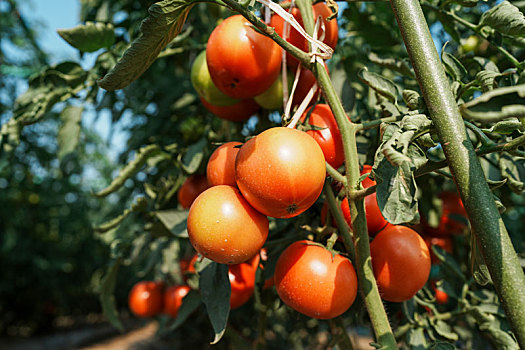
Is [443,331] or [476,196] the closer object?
[476,196]

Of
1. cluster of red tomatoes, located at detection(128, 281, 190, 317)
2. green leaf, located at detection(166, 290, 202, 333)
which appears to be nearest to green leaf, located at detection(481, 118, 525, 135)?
green leaf, located at detection(166, 290, 202, 333)

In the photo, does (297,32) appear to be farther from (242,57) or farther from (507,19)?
(507,19)

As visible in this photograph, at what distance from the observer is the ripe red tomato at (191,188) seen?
2.74 feet

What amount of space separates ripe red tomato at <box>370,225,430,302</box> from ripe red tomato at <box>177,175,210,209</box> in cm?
40

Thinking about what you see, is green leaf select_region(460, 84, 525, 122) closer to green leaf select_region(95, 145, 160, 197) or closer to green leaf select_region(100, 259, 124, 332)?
green leaf select_region(95, 145, 160, 197)

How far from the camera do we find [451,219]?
1022mm

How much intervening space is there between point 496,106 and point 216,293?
0.49m

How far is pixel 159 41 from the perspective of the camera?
20.3 inches

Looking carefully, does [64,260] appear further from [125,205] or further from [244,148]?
[244,148]

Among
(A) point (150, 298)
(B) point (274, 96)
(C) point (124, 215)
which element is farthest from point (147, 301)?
(B) point (274, 96)

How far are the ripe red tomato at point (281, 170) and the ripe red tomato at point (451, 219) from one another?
0.60 meters

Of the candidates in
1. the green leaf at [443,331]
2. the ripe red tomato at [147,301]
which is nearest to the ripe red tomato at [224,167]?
the green leaf at [443,331]

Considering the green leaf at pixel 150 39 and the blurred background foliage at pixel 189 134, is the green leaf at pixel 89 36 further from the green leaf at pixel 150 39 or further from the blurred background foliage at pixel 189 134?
the green leaf at pixel 150 39

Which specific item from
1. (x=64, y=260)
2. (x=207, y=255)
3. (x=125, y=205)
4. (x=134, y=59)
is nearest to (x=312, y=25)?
(x=134, y=59)
